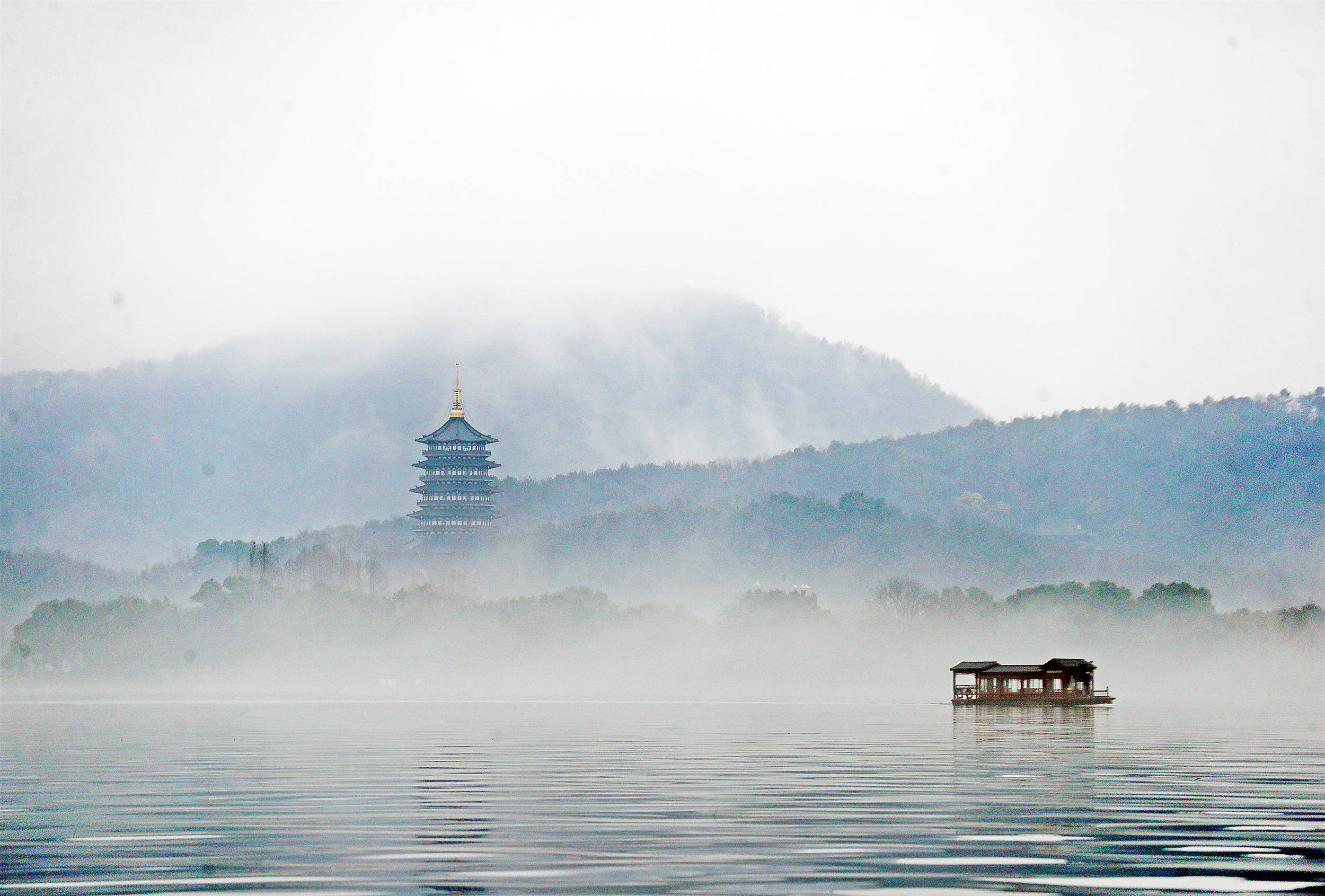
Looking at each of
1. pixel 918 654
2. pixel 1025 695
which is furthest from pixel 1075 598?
pixel 1025 695

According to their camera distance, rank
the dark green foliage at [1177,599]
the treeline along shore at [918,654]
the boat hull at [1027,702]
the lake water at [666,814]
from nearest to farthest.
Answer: the lake water at [666,814] → the boat hull at [1027,702] → the treeline along shore at [918,654] → the dark green foliage at [1177,599]

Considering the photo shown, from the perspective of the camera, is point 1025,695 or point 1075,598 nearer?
point 1025,695

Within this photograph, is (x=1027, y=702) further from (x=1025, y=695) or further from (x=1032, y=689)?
(x=1032, y=689)

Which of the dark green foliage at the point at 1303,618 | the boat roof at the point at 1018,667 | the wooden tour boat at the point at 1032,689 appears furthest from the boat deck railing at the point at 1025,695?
the dark green foliage at the point at 1303,618

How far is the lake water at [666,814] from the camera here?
2397 cm

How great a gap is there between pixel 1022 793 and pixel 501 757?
65.7 feet

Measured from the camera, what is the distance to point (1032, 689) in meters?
114

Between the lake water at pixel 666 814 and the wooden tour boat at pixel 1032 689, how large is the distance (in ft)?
130

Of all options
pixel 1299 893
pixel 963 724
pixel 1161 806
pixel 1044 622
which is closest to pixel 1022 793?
pixel 1161 806

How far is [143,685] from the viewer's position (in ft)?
654

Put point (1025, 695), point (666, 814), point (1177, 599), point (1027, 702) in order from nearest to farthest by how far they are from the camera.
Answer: point (666, 814)
point (1027, 702)
point (1025, 695)
point (1177, 599)

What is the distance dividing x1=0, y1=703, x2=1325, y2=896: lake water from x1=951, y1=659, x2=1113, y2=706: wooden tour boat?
39756 millimetres

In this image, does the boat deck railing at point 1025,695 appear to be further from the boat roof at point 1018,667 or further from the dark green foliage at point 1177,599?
the dark green foliage at point 1177,599

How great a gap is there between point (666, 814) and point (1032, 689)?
8477 centimetres
